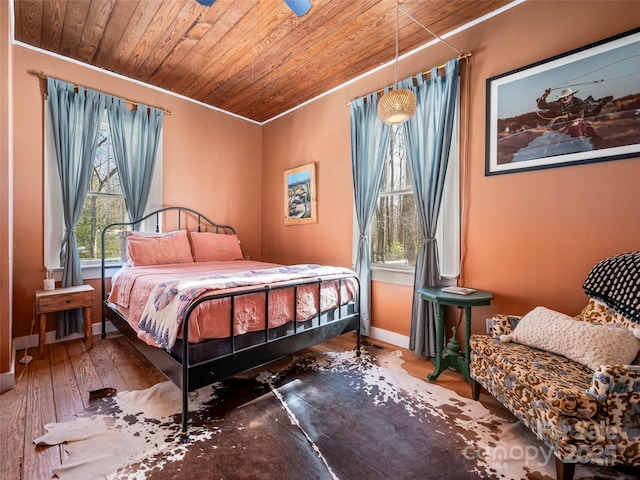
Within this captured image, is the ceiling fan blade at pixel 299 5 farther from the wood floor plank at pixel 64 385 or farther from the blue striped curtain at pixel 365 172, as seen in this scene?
the wood floor plank at pixel 64 385

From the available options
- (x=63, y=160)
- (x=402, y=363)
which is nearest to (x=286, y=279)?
(x=402, y=363)

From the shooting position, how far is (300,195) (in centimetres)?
406

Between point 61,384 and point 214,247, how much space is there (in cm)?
195

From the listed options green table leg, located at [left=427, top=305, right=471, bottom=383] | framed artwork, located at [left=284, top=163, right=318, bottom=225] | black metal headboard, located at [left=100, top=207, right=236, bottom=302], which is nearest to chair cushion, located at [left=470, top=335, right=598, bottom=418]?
green table leg, located at [left=427, top=305, right=471, bottom=383]

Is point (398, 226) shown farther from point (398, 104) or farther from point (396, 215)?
point (398, 104)

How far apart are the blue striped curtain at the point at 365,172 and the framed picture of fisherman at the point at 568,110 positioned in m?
1.06

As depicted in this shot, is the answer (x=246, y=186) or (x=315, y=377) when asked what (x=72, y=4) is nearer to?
(x=246, y=186)

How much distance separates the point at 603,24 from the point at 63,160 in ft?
14.7

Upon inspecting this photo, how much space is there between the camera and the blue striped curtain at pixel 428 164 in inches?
103

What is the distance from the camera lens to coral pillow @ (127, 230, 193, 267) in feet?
10.2

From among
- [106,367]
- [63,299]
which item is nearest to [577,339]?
[106,367]

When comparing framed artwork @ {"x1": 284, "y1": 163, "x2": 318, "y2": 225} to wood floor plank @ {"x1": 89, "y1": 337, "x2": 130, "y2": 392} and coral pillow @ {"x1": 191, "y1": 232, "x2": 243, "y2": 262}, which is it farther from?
wood floor plank @ {"x1": 89, "y1": 337, "x2": 130, "y2": 392}

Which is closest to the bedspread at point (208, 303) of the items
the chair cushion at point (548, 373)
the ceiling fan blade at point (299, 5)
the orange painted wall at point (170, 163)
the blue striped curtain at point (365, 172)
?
the blue striped curtain at point (365, 172)

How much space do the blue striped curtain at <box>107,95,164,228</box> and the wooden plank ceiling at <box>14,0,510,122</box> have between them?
39 centimetres
